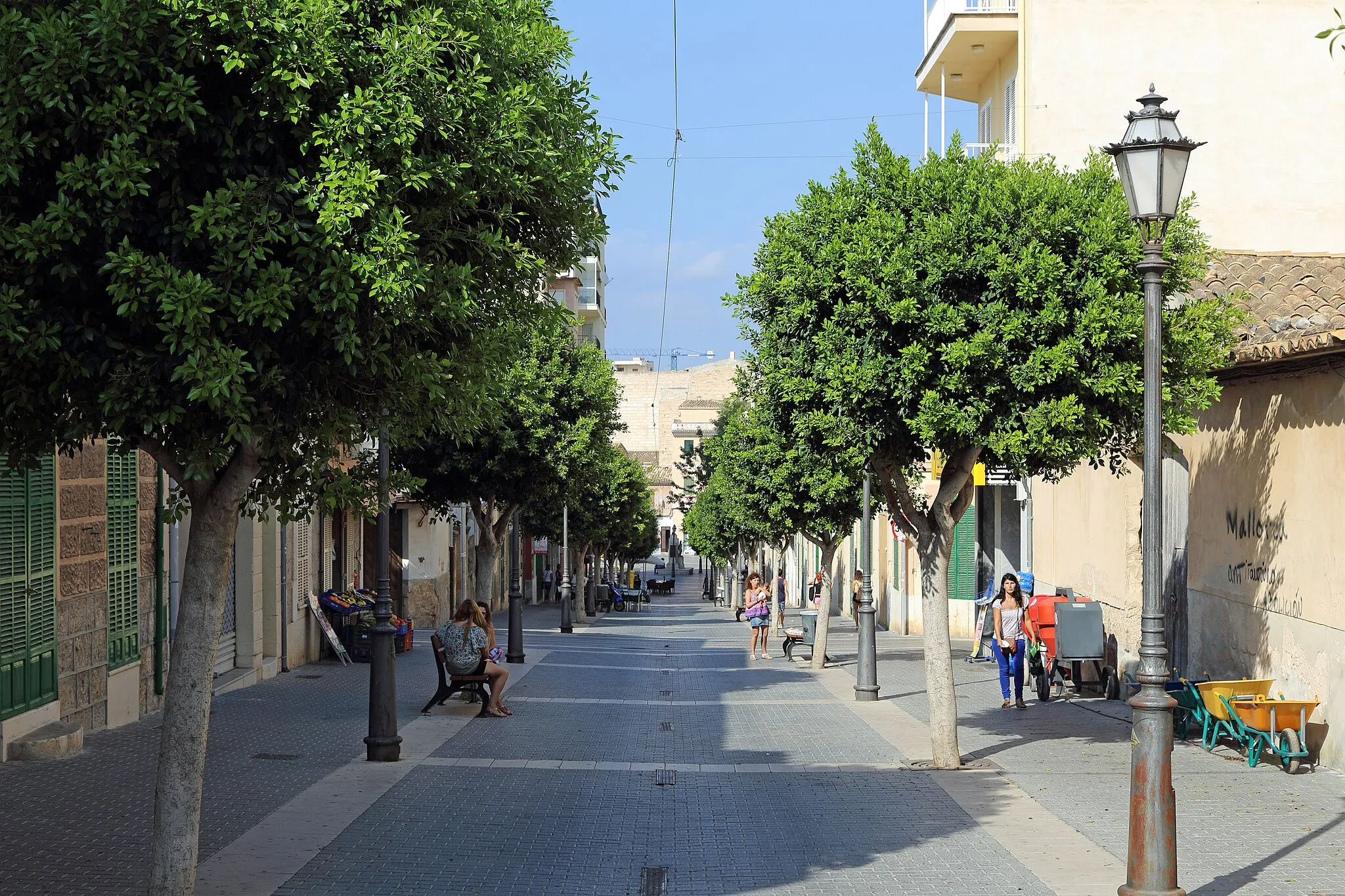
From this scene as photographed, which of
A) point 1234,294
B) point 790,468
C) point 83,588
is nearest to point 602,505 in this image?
point 790,468

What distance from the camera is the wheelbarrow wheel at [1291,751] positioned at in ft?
39.4

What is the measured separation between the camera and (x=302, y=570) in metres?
23.5

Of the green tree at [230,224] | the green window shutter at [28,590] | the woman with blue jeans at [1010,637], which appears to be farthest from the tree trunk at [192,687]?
the woman with blue jeans at [1010,637]

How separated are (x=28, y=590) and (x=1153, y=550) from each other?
973cm

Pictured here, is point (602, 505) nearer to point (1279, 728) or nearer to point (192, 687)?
point (1279, 728)

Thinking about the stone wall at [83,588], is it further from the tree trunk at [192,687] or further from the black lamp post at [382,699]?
the tree trunk at [192,687]

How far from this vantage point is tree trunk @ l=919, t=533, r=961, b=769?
1280 centimetres

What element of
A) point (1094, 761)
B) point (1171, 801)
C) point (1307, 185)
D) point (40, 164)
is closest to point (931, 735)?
point (1094, 761)

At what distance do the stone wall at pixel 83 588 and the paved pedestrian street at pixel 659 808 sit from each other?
1.89 feet

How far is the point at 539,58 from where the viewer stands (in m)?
7.60

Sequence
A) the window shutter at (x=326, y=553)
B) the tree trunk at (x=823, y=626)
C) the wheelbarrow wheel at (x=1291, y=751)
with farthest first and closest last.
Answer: the window shutter at (x=326, y=553) < the tree trunk at (x=823, y=626) < the wheelbarrow wheel at (x=1291, y=751)

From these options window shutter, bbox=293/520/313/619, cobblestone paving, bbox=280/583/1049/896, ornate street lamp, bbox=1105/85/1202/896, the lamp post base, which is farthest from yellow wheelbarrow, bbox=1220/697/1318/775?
window shutter, bbox=293/520/313/619

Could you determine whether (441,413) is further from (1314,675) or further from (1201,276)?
(1314,675)

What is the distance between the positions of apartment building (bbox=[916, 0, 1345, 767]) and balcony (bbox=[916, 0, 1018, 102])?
5 centimetres
